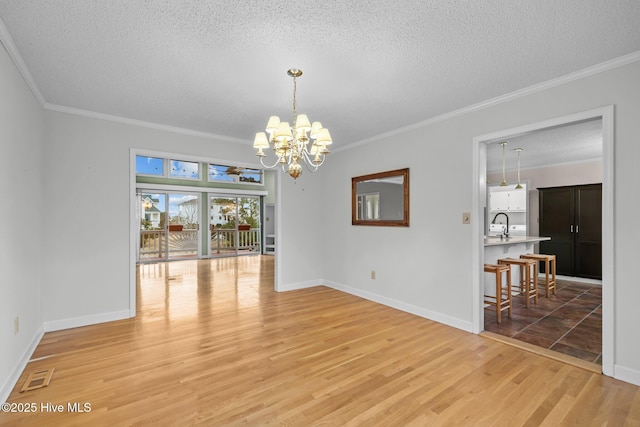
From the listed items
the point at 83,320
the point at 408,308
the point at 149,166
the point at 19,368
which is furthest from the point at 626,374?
the point at 149,166

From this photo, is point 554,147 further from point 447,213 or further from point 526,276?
point 447,213

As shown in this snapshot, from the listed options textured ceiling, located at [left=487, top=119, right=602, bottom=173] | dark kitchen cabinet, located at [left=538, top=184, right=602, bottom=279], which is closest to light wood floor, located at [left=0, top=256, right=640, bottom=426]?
textured ceiling, located at [left=487, top=119, right=602, bottom=173]

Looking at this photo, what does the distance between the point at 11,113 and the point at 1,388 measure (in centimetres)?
197

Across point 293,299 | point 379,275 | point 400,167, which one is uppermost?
point 400,167

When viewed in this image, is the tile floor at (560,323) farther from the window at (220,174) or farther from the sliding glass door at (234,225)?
the window at (220,174)

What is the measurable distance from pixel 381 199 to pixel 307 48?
2728 mm

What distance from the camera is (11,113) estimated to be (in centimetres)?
231

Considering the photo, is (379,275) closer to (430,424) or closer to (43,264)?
(430,424)

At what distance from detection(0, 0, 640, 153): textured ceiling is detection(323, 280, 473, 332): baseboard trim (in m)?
2.46

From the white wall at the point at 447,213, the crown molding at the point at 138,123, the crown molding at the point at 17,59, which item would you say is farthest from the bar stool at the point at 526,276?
the crown molding at the point at 17,59

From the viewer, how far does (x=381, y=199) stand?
4551 millimetres

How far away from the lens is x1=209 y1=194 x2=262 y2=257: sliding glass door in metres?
9.72

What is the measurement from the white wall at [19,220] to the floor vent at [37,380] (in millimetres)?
87

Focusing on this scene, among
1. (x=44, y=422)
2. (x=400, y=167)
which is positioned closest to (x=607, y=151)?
(x=400, y=167)
